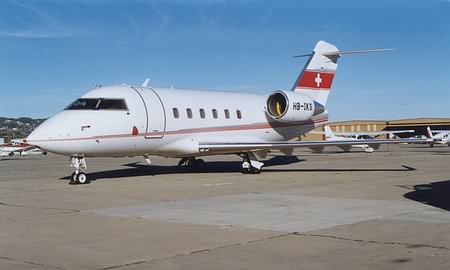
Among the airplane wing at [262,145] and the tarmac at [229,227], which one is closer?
the tarmac at [229,227]

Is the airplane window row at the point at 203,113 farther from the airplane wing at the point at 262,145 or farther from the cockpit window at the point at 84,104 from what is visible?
the cockpit window at the point at 84,104

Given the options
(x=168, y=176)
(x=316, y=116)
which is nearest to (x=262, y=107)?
(x=316, y=116)

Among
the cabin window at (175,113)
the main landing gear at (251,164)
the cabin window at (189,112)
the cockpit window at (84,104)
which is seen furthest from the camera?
the main landing gear at (251,164)

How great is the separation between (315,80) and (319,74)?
1.19 ft

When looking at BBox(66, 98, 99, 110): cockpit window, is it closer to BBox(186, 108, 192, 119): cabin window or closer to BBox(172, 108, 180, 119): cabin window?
BBox(172, 108, 180, 119): cabin window

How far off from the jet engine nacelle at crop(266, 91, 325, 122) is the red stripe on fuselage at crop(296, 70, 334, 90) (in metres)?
1.25

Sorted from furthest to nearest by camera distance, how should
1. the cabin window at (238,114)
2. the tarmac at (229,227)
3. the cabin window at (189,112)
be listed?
the cabin window at (238,114)
the cabin window at (189,112)
the tarmac at (229,227)

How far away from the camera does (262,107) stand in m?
24.6

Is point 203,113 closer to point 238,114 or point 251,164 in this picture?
point 238,114

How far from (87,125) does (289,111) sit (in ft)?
30.5

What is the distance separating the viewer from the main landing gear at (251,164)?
21.9 m

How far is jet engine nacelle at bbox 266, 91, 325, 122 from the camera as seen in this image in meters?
23.9

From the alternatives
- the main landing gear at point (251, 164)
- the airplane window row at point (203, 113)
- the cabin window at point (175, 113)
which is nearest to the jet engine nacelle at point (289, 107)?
the airplane window row at point (203, 113)

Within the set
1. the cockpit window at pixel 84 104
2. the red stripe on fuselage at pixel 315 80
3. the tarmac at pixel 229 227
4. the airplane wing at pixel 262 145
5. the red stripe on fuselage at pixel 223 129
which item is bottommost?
the tarmac at pixel 229 227
